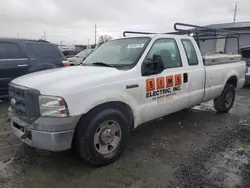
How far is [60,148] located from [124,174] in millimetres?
915

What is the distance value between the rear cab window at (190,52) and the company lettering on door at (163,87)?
0.55 meters

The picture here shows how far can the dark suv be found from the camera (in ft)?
20.7

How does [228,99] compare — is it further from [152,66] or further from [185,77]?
[152,66]

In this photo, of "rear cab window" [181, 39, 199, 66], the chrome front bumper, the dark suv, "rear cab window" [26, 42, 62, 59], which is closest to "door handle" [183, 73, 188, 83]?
"rear cab window" [181, 39, 199, 66]

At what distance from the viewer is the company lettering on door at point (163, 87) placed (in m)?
3.70

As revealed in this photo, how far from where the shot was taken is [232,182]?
2.92 meters

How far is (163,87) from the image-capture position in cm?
391

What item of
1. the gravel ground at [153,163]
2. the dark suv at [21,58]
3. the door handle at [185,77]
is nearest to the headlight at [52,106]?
the gravel ground at [153,163]

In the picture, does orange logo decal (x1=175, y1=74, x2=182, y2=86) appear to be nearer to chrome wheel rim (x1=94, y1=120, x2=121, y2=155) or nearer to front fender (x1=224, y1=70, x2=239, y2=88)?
chrome wheel rim (x1=94, y1=120, x2=121, y2=155)

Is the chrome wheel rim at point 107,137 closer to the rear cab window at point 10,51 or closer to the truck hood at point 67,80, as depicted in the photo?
the truck hood at point 67,80

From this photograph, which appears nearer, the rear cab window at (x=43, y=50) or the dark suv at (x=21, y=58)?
the dark suv at (x=21, y=58)

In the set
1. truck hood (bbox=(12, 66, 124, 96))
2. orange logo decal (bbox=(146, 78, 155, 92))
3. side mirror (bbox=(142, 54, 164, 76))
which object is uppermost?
side mirror (bbox=(142, 54, 164, 76))

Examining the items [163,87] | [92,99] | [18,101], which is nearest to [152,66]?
[163,87]

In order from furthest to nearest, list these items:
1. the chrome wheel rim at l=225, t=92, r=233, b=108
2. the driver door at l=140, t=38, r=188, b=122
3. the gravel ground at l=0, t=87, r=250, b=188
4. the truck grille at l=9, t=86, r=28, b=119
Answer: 1. the chrome wheel rim at l=225, t=92, r=233, b=108
2. the driver door at l=140, t=38, r=188, b=122
3. the truck grille at l=9, t=86, r=28, b=119
4. the gravel ground at l=0, t=87, r=250, b=188
